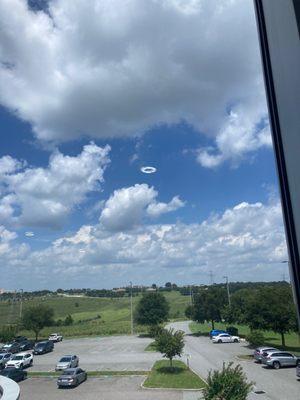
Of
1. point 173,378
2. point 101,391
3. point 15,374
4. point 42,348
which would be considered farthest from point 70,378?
point 42,348

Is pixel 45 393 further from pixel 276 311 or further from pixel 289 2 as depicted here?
pixel 289 2

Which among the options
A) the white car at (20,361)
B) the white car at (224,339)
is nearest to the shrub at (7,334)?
the white car at (20,361)

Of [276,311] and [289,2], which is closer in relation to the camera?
[289,2]

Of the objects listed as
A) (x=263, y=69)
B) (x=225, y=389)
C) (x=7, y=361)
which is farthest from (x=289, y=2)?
(x=7, y=361)

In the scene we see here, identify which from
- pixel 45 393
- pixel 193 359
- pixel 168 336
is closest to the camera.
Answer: pixel 45 393

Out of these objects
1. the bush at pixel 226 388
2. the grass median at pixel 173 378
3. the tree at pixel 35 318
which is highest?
the tree at pixel 35 318

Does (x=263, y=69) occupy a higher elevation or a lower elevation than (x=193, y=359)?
higher

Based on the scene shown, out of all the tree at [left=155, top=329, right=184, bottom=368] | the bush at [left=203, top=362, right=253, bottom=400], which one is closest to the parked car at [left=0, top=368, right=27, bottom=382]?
the tree at [left=155, top=329, right=184, bottom=368]

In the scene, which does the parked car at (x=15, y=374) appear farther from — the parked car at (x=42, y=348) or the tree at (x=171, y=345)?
the parked car at (x=42, y=348)
